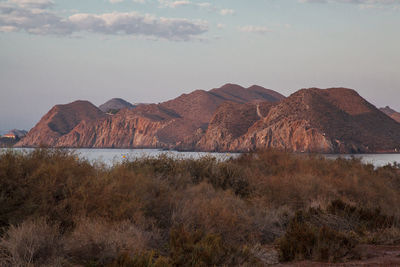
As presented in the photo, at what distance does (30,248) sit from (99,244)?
1.35m

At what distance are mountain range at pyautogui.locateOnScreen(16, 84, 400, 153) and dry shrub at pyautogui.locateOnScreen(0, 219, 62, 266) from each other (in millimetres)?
36816

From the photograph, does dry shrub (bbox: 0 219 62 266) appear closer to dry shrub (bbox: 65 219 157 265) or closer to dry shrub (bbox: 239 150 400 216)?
dry shrub (bbox: 65 219 157 265)

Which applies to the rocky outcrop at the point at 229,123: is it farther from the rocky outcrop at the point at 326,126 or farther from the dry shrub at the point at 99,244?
the dry shrub at the point at 99,244

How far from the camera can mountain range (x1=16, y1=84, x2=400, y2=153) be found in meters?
93.9

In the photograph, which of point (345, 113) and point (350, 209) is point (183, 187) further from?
point (345, 113)

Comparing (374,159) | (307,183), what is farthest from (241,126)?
(307,183)

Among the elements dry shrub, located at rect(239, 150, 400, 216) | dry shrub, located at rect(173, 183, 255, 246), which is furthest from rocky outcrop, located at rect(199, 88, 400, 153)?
dry shrub, located at rect(173, 183, 255, 246)

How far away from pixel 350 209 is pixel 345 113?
91.7 m

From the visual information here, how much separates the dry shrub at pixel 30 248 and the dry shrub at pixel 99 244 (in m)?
0.41

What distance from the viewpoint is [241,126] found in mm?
120312

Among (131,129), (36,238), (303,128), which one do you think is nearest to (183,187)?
(36,238)

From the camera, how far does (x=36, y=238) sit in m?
7.39

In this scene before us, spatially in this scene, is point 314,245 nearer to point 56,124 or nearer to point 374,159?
point 374,159

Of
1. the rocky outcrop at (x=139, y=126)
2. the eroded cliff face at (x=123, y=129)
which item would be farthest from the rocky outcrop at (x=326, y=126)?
the eroded cliff face at (x=123, y=129)
